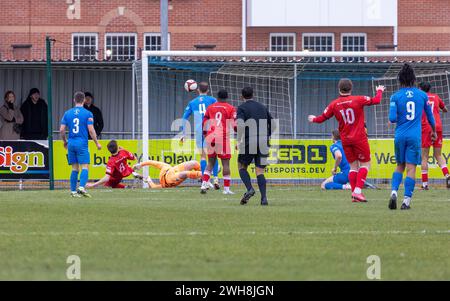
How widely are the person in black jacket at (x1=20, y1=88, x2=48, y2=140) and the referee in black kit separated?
12.5 metres

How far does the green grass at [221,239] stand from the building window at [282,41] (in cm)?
2637

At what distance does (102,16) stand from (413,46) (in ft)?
39.5

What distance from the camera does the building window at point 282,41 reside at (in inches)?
1716

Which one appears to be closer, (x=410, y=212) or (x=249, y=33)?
(x=410, y=212)

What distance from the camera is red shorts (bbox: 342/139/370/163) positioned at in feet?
57.0

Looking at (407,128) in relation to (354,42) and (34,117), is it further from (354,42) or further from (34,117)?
(354,42)

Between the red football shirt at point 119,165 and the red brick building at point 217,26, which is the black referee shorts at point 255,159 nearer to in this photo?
the red football shirt at point 119,165

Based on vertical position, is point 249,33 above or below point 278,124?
above

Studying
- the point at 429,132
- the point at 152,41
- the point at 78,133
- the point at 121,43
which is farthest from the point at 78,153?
the point at 121,43

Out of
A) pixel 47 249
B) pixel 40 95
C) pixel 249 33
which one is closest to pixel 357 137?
pixel 47 249

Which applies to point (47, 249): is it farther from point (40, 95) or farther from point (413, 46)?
point (413, 46)

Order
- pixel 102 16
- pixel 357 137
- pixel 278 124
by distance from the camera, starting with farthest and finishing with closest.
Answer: pixel 102 16, pixel 278 124, pixel 357 137
